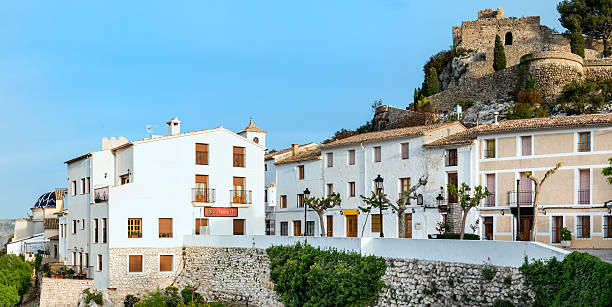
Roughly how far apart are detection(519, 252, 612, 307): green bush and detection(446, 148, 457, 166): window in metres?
19.2

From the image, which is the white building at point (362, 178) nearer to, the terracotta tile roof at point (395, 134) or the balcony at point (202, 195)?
the terracotta tile roof at point (395, 134)

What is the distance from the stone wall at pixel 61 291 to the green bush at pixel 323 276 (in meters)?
13.0

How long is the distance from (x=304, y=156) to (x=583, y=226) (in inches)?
846

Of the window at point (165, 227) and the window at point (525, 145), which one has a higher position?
the window at point (525, 145)

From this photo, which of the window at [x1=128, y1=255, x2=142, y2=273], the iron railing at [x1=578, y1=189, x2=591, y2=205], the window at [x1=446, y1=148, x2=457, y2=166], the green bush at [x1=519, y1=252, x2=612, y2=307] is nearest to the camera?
the green bush at [x1=519, y1=252, x2=612, y2=307]

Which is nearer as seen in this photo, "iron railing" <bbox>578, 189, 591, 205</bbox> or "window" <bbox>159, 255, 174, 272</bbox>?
"iron railing" <bbox>578, 189, 591, 205</bbox>

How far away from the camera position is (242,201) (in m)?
43.1

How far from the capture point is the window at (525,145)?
37125mm

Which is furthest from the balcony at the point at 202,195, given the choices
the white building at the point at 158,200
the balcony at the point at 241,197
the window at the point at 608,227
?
the window at the point at 608,227

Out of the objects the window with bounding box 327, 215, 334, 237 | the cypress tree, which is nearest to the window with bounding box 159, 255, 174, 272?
the window with bounding box 327, 215, 334, 237

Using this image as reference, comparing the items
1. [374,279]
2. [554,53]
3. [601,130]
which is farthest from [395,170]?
[554,53]

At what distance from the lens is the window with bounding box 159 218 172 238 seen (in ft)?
131

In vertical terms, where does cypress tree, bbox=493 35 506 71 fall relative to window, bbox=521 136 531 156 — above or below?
above

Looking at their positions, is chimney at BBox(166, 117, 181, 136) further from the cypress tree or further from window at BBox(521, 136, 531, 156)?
the cypress tree
